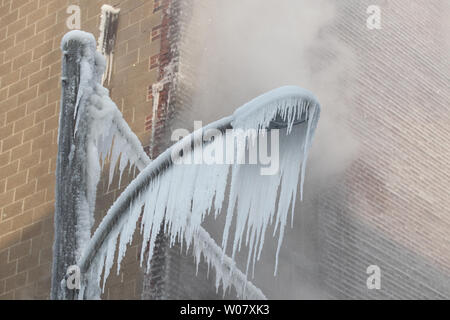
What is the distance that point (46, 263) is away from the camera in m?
7.90

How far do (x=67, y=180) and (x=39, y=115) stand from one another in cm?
324

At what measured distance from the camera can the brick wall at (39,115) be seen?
794 centimetres

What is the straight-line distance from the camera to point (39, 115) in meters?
8.69

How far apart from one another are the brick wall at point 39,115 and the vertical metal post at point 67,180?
1.68 meters

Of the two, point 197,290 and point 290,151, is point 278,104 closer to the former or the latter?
point 290,151

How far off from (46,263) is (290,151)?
3.19 metres

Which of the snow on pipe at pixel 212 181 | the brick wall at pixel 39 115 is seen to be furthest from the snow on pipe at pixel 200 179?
the brick wall at pixel 39 115

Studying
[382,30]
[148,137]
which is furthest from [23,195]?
[382,30]

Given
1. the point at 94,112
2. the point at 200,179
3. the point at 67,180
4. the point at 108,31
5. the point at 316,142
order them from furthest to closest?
1. the point at 316,142
2. the point at 108,31
3. the point at 94,112
4. the point at 67,180
5. the point at 200,179

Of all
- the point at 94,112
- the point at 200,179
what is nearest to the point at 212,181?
Result: the point at 200,179

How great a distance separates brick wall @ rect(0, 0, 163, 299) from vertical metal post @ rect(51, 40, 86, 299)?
1.68 meters

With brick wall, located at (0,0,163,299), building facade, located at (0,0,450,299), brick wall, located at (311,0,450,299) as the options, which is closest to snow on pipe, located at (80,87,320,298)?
building facade, located at (0,0,450,299)

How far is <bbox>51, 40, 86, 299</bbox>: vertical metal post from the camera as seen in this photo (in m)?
5.50

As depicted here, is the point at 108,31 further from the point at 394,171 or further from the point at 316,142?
the point at 394,171
